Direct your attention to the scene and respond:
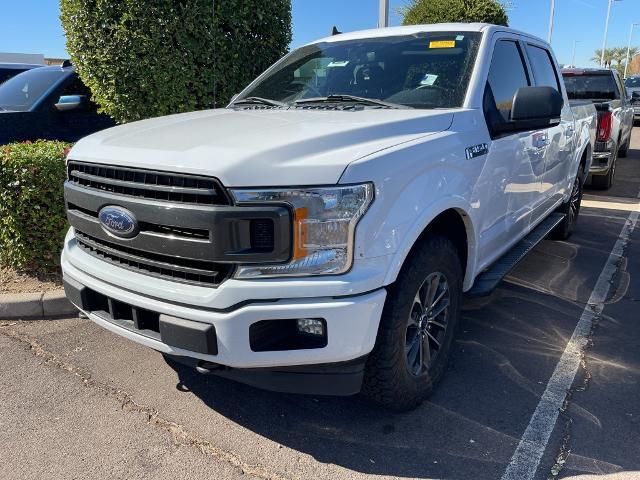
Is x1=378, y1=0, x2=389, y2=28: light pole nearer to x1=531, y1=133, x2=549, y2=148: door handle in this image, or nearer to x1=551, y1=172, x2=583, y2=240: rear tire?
x1=551, y1=172, x2=583, y2=240: rear tire

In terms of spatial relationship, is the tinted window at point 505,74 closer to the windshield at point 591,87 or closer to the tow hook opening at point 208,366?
the tow hook opening at point 208,366

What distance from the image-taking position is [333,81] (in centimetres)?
362

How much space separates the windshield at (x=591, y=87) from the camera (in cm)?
1024

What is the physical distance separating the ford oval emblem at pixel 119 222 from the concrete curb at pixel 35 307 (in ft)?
6.07

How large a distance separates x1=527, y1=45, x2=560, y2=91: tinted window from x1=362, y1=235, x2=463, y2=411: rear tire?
2.28 metres

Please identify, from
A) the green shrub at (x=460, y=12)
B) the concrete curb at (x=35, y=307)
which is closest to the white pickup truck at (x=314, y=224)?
the concrete curb at (x=35, y=307)

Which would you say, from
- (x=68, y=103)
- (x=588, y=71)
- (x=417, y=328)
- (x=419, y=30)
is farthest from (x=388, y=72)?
(x=588, y=71)

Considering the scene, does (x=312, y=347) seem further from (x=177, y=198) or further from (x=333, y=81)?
(x=333, y=81)

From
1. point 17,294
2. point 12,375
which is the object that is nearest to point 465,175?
point 12,375

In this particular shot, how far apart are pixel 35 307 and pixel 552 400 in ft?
11.7

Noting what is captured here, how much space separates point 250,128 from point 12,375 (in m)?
2.11

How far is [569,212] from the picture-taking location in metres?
5.93

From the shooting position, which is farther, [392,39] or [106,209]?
[392,39]

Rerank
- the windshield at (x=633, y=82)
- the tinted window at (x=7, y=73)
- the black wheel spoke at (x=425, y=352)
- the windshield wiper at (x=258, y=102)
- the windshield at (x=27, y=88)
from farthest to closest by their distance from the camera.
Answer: the windshield at (x=633, y=82), the tinted window at (x=7, y=73), the windshield at (x=27, y=88), the windshield wiper at (x=258, y=102), the black wheel spoke at (x=425, y=352)
